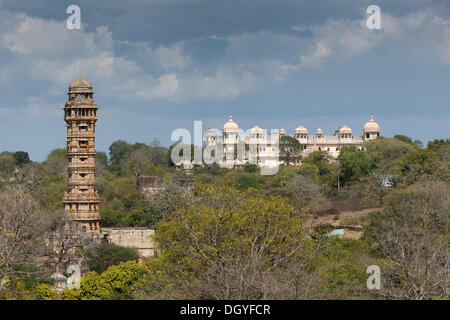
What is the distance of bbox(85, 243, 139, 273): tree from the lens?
40.7 metres

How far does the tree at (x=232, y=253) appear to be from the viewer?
22125 mm

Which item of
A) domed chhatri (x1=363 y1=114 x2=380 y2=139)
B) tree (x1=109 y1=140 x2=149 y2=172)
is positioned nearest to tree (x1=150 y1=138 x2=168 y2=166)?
tree (x1=109 y1=140 x2=149 y2=172)

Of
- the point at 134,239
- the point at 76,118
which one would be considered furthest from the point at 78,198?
the point at 76,118

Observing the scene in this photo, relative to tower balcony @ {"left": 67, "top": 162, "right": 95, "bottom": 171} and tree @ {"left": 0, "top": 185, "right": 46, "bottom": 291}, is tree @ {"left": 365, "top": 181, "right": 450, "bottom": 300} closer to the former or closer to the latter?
tree @ {"left": 0, "top": 185, "right": 46, "bottom": 291}

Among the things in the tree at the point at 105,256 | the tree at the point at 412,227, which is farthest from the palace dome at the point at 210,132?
the tree at the point at 105,256

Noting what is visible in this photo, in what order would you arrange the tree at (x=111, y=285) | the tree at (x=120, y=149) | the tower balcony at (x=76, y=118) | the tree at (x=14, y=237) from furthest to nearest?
the tree at (x=120, y=149)
the tower balcony at (x=76, y=118)
the tree at (x=111, y=285)
the tree at (x=14, y=237)

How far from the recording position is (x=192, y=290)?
24734 mm

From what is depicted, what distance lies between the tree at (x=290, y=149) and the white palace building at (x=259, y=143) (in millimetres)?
857

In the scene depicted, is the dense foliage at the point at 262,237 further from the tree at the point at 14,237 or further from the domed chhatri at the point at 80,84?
the domed chhatri at the point at 80,84

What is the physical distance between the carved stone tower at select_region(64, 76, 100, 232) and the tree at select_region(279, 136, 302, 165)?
55.0 metres

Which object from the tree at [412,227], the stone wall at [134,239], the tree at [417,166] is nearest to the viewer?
the tree at [412,227]

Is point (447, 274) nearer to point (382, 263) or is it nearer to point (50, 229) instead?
point (382, 263)
